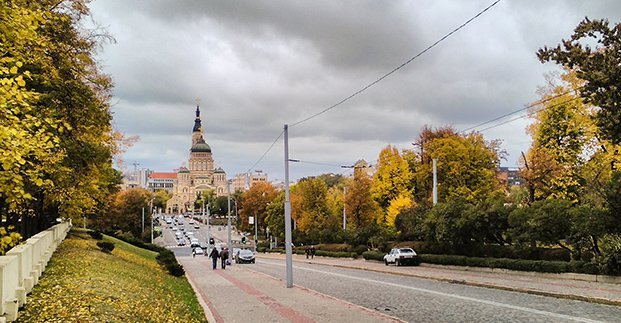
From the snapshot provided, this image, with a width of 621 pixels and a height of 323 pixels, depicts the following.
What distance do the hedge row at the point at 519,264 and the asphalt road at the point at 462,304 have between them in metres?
4.62

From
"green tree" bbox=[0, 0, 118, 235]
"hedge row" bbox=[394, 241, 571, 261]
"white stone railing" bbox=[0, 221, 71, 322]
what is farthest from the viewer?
"hedge row" bbox=[394, 241, 571, 261]

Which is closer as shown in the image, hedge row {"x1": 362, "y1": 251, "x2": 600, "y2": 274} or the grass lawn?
the grass lawn

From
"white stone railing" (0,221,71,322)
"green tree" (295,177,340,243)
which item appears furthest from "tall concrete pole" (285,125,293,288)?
"green tree" (295,177,340,243)

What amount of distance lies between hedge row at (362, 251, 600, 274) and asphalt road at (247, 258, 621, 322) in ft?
15.2

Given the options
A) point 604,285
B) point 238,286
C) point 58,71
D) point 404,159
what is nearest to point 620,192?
point 604,285

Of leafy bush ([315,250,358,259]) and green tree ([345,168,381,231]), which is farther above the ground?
green tree ([345,168,381,231])

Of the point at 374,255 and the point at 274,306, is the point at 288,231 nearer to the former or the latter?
the point at 274,306

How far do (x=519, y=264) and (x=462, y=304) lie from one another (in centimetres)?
1142

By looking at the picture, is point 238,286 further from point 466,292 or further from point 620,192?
point 620,192

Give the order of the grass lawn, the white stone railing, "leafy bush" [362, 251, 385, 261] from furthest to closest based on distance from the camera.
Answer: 1. "leafy bush" [362, 251, 385, 261]
2. the grass lawn
3. the white stone railing

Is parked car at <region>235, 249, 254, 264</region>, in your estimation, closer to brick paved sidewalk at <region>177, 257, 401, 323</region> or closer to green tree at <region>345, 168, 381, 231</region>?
green tree at <region>345, 168, 381, 231</region>

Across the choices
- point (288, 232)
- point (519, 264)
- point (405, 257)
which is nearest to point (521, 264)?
point (519, 264)

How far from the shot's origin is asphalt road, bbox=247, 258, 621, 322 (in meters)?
14.4

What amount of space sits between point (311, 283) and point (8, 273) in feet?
63.9
